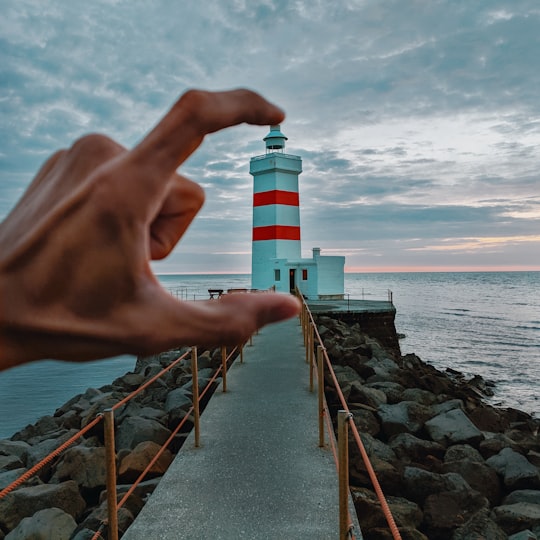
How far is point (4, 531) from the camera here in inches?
162

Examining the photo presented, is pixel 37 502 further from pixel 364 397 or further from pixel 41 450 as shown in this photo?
pixel 364 397

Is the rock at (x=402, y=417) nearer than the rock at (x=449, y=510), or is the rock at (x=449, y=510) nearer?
the rock at (x=449, y=510)

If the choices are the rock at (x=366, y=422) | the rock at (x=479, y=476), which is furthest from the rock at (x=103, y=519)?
the rock at (x=479, y=476)

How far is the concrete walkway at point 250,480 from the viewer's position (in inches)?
127

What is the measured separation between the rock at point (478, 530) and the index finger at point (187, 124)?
4.17m

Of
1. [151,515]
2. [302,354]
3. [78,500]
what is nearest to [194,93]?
[151,515]

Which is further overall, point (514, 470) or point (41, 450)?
Answer: point (41, 450)

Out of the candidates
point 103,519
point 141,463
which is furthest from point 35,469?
point 141,463

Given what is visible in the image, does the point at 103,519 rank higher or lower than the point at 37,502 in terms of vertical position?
higher

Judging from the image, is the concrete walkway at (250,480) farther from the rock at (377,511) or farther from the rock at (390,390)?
the rock at (390,390)

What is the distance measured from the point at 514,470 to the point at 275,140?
18318 millimetres

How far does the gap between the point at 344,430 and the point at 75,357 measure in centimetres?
239

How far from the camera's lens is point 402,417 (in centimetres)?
682

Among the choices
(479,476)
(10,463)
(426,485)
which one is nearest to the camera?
(426,485)
